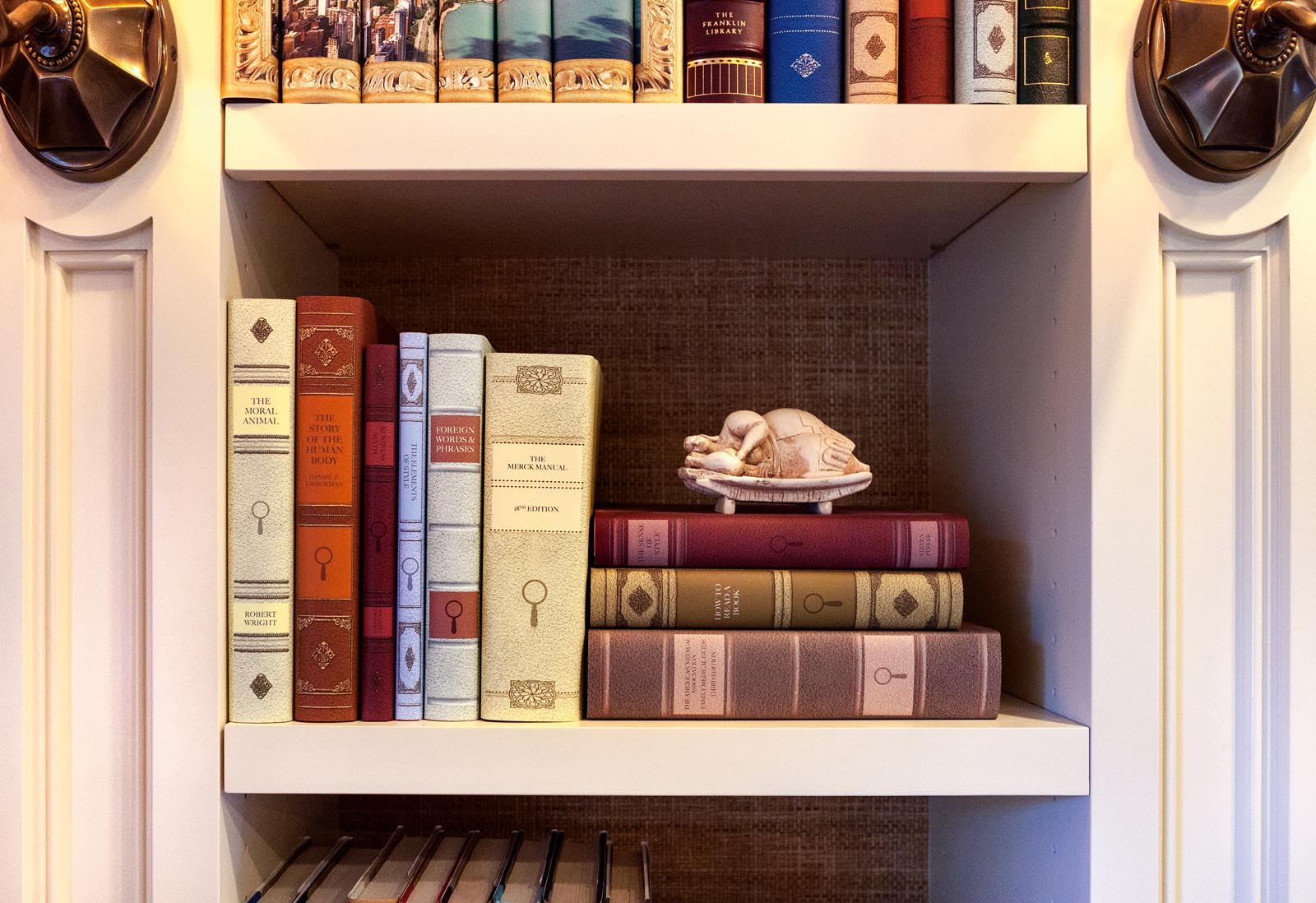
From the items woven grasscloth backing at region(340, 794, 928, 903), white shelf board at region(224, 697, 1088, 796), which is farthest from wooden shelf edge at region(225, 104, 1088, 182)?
woven grasscloth backing at region(340, 794, 928, 903)

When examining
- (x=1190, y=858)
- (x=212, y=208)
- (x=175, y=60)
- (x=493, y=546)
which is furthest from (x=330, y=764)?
(x=1190, y=858)

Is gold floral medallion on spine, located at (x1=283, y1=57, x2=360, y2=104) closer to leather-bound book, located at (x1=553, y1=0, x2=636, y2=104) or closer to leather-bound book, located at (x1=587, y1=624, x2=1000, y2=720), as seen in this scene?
leather-bound book, located at (x1=553, y1=0, x2=636, y2=104)

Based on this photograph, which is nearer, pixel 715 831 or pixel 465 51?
pixel 465 51

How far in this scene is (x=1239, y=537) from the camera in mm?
692

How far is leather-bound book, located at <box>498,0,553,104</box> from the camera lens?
69 centimetres

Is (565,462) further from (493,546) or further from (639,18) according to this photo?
(639,18)

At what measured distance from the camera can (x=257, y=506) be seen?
2.22 ft

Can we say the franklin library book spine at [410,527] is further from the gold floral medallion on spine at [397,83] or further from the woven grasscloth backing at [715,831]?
the woven grasscloth backing at [715,831]

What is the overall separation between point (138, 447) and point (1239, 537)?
2.57 feet

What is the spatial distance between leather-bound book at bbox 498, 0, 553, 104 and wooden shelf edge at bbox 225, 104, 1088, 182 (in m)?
0.02

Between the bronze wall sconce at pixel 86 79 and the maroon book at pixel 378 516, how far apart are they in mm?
218

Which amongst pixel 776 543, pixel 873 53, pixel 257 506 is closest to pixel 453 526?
pixel 257 506

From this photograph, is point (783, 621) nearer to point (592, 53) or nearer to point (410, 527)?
point (410, 527)

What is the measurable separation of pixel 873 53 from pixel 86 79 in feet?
1.77
